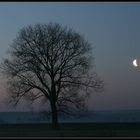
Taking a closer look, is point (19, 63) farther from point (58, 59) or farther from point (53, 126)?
point (53, 126)

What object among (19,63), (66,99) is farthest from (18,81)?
(66,99)

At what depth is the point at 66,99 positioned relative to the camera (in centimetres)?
5141

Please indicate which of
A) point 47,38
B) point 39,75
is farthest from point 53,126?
point 47,38

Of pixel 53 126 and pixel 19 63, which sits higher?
pixel 19 63

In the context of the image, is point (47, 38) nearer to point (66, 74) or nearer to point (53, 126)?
point (66, 74)

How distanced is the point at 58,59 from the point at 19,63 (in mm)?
3879

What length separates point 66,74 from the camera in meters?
51.5

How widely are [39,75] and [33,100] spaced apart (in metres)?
2.62

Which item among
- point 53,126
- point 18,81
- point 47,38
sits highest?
point 47,38

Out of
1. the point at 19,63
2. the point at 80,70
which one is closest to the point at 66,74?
the point at 80,70

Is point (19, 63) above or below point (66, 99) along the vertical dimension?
above

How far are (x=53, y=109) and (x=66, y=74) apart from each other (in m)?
3.67

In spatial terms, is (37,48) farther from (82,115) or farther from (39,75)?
(82,115)

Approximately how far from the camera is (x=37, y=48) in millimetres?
51531
